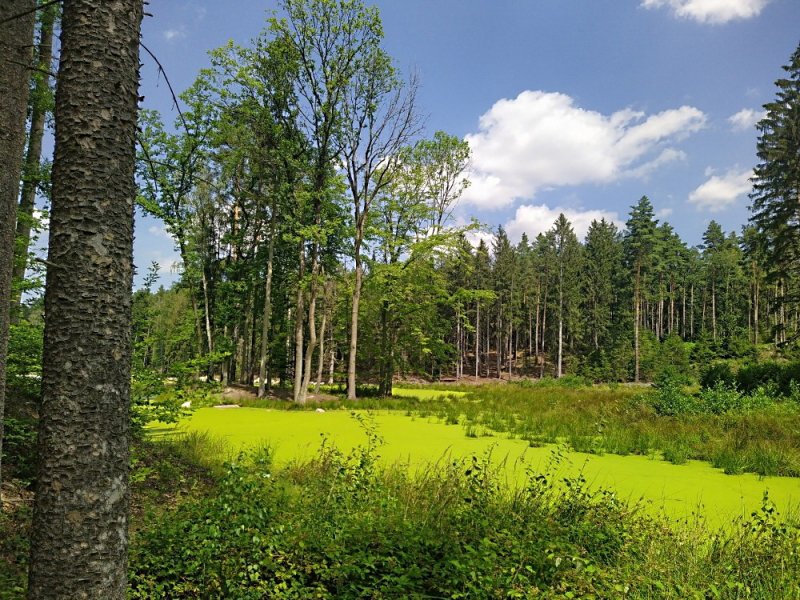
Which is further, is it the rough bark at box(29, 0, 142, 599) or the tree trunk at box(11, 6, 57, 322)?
the tree trunk at box(11, 6, 57, 322)

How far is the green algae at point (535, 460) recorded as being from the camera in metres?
4.81

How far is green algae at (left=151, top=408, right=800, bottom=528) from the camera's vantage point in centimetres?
481

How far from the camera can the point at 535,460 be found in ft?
22.1

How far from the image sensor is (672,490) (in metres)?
5.27

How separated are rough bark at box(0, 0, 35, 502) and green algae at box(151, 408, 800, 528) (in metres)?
3.08

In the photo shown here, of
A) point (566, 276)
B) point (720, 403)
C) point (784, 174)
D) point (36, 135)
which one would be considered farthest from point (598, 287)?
point (36, 135)

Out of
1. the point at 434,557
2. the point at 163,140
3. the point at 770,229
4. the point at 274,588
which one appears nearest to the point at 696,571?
the point at 434,557

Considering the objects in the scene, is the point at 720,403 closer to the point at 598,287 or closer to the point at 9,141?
the point at 9,141

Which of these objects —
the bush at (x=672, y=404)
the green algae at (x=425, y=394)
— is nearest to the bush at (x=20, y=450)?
the bush at (x=672, y=404)

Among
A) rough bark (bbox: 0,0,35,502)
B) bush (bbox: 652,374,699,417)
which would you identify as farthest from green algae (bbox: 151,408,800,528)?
bush (bbox: 652,374,699,417)

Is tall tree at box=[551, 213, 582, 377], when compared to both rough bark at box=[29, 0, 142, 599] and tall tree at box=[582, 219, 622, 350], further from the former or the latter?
rough bark at box=[29, 0, 142, 599]

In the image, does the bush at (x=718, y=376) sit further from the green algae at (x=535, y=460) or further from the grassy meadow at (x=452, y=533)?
the grassy meadow at (x=452, y=533)

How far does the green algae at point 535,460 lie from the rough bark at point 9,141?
3078 millimetres

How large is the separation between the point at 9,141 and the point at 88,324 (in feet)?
7.18
